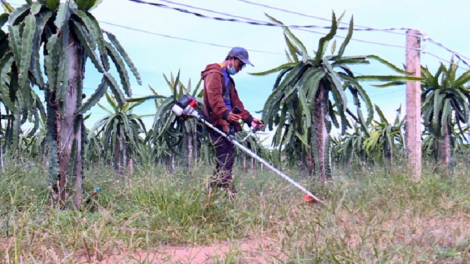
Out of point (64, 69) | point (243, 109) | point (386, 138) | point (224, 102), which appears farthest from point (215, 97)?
point (386, 138)

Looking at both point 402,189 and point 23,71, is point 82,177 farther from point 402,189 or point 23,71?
point 402,189

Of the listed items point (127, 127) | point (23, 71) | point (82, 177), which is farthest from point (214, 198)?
point (127, 127)

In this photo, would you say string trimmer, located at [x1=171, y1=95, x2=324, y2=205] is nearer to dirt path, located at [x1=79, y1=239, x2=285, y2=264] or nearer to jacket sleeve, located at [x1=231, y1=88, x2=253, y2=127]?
jacket sleeve, located at [x1=231, y1=88, x2=253, y2=127]

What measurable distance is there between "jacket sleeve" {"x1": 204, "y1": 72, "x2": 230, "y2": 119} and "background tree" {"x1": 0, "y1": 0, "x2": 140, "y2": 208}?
1043 millimetres

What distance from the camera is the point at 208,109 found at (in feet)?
18.1

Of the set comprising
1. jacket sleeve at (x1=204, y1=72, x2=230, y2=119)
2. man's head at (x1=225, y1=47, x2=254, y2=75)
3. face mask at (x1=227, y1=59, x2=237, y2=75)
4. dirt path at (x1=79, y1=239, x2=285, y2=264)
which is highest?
man's head at (x1=225, y1=47, x2=254, y2=75)

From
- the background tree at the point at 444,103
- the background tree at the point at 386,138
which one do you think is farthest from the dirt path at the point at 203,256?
the background tree at the point at 386,138

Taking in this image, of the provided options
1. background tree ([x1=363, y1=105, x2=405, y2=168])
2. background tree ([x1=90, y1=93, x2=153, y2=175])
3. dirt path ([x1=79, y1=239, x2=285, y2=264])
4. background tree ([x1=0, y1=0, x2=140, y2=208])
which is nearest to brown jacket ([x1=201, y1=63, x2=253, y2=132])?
background tree ([x1=0, y1=0, x2=140, y2=208])

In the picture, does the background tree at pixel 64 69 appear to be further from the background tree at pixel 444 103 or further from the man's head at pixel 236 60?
the background tree at pixel 444 103

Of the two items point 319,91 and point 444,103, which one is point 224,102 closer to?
point 319,91

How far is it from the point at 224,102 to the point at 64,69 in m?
1.90

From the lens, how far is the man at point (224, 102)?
5.21 m

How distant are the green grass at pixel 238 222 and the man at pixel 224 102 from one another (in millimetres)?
458

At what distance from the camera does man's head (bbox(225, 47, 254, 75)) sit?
18.0 ft
